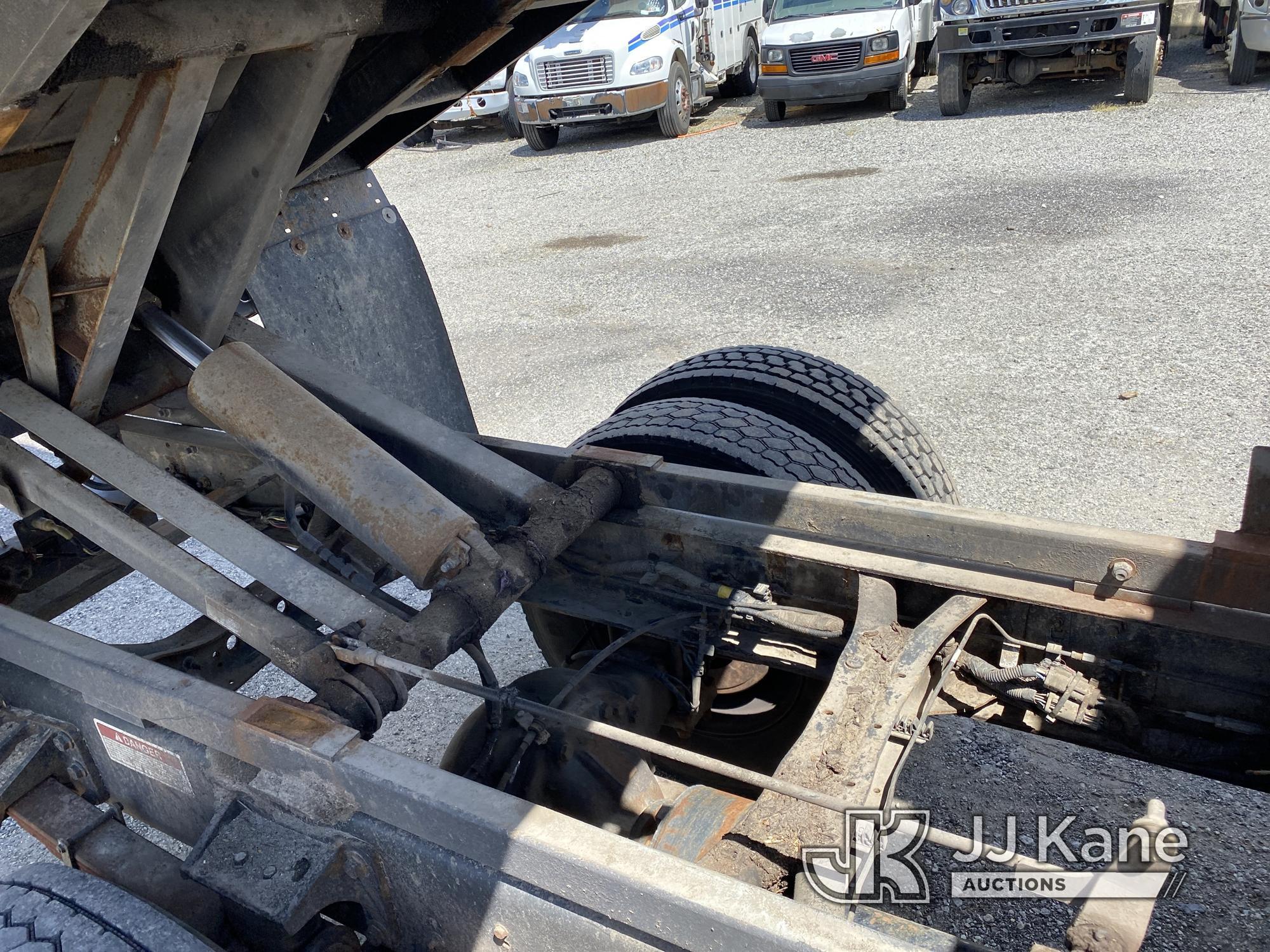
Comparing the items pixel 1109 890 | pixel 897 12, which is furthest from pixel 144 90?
pixel 897 12

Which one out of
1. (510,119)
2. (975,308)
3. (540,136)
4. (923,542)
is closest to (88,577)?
(923,542)

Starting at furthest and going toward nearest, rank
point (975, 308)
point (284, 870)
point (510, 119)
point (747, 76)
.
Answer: point (747, 76) → point (510, 119) → point (975, 308) → point (284, 870)

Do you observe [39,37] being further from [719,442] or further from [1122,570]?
[1122,570]

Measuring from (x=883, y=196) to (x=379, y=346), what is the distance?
621 cm

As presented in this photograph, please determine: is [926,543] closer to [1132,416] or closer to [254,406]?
[254,406]

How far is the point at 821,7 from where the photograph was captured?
37.5 ft

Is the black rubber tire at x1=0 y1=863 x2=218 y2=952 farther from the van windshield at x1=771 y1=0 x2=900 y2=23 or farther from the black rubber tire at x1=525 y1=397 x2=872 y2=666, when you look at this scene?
the van windshield at x1=771 y1=0 x2=900 y2=23

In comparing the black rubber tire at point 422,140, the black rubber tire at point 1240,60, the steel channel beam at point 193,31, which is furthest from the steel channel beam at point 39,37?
the black rubber tire at point 422,140

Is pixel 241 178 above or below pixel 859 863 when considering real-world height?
above

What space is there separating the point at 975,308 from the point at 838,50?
254 inches

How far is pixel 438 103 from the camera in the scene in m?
2.70

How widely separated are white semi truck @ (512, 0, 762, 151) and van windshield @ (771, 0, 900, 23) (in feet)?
3.24

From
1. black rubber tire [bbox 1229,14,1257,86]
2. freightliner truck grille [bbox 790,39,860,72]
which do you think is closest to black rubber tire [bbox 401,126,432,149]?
freightliner truck grille [bbox 790,39,860,72]

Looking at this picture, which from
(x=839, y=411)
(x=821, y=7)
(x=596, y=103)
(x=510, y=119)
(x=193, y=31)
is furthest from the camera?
(x=510, y=119)
